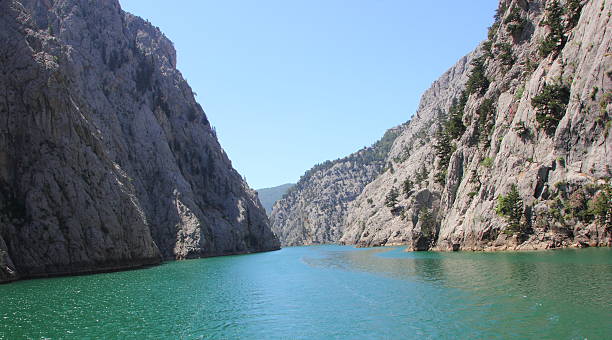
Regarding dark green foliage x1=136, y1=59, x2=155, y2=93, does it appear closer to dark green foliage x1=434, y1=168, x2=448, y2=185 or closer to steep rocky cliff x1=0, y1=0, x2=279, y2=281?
steep rocky cliff x1=0, y1=0, x2=279, y2=281

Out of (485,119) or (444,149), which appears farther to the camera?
(444,149)

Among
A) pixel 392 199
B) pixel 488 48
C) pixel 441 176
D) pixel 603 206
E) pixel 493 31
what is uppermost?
pixel 493 31

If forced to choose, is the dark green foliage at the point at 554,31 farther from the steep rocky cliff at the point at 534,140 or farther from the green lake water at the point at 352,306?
the green lake water at the point at 352,306

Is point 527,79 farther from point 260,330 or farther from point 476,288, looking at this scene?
point 260,330

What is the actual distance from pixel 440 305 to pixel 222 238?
4243 inches

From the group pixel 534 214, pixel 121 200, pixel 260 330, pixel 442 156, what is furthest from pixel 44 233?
pixel 442 156

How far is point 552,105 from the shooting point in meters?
63.7

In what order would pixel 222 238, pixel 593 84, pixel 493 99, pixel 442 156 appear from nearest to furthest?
1. pixel 593 84
2. pixel 493 99
3. pixel 442 156
4. pixel 222 238

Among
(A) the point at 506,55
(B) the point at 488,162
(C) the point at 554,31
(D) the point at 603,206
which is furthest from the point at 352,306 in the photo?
(A) the point at 506,55

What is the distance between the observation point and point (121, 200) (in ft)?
249

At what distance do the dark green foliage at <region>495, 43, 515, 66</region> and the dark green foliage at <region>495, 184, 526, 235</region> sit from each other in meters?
31.1

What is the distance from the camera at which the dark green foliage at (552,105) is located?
2504 inches

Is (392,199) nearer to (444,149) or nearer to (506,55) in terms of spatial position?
(444,149)

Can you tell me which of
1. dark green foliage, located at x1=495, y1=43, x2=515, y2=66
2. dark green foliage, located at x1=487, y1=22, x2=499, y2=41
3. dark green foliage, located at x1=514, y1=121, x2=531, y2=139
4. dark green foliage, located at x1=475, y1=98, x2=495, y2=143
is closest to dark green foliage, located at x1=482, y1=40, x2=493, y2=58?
dark green foliage, located at x1=487, y1=22, x2=499, y2=41
